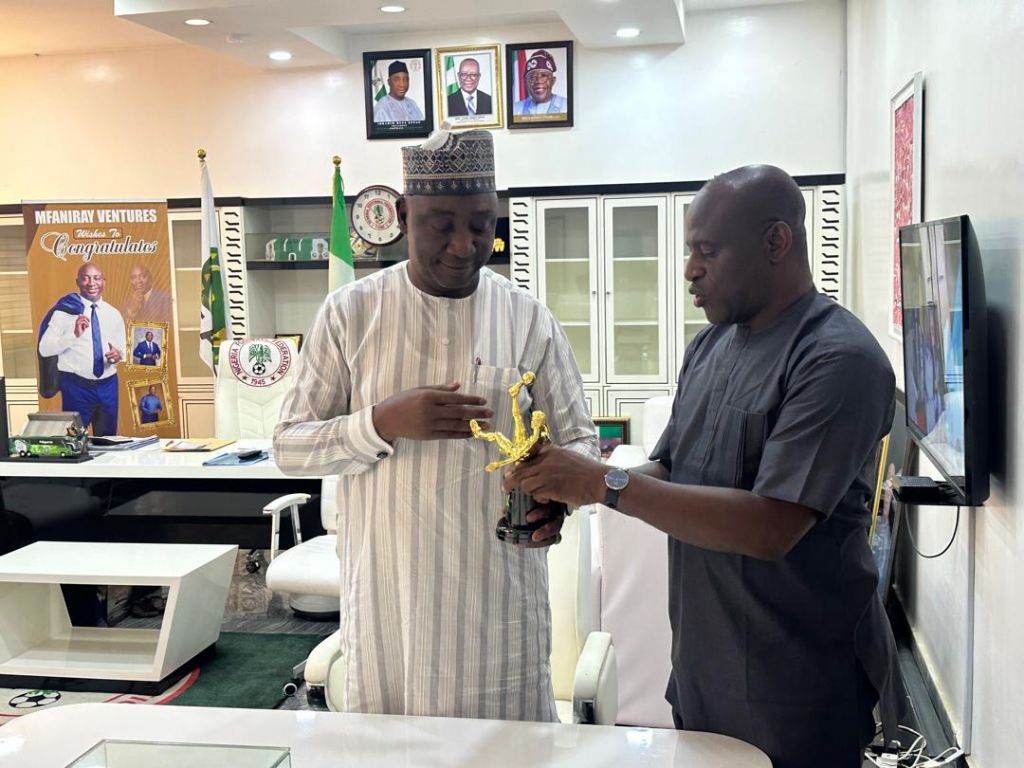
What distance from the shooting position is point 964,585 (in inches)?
95.2

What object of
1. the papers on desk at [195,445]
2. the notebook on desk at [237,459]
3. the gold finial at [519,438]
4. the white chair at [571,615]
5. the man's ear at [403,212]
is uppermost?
the man's ear at [403,212]

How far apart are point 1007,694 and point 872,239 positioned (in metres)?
3.21

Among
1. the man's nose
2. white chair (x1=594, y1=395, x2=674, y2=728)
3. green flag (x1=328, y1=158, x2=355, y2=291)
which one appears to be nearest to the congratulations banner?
green flag (x1=328, y1=158, x2=355, y2=291)

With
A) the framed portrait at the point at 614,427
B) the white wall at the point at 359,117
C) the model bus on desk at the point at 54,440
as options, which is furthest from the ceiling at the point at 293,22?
the framed portrait at the point at 614,427

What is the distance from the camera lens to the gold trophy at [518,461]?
136 cm

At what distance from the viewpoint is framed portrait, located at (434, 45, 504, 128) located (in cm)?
642

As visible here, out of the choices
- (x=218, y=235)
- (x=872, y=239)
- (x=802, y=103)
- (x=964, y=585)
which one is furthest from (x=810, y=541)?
(x=218, y=235)

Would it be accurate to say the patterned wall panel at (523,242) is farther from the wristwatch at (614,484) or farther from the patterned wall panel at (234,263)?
the wristwatch at (614,484)

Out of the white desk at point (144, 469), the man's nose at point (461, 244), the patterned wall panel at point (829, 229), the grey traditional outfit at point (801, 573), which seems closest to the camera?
the grey traditional outfit at point (801, 573)

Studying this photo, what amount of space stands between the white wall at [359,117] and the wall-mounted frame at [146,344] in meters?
1.17

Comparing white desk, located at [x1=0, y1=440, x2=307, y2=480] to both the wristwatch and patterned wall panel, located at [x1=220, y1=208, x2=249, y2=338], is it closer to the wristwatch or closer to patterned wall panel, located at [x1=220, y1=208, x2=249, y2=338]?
patterned wall panel, located at [x1=220, y1=208, x2=249, y2=338]

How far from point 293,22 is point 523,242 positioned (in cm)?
190

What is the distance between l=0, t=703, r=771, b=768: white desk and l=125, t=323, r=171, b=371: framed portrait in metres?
5.01

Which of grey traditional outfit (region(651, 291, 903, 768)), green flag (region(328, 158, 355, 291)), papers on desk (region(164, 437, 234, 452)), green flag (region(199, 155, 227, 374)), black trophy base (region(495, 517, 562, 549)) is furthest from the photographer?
green flag (region(199, 155, 227, 374))
